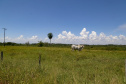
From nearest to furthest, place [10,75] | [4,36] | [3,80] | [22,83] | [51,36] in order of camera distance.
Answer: [22,83] < [3,80] < [10,75] < [4,36] < [51,36]

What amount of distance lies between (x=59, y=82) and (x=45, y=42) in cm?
6987

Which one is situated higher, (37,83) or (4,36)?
(4,36)

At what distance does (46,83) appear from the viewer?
3666mm

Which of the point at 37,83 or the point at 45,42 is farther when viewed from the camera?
the point at 45,42

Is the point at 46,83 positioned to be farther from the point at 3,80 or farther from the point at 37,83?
the point at 3,80

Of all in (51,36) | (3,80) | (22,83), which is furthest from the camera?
A: (51,36)

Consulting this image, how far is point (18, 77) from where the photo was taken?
157 inches

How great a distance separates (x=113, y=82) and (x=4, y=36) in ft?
184

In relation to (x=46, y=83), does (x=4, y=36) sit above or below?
above

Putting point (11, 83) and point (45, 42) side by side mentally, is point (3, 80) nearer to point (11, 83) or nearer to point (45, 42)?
point (11, 83)

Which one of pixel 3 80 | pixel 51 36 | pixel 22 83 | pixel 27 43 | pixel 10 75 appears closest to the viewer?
pixel 22 83

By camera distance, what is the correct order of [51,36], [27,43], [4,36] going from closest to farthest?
[4,36] → [51,36] → [27,43]

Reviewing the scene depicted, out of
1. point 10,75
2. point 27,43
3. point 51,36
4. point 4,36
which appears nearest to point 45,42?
point 51,36

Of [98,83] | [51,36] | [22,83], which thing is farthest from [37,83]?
[51,36]
